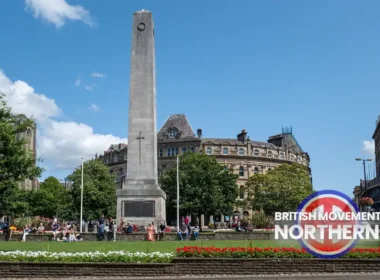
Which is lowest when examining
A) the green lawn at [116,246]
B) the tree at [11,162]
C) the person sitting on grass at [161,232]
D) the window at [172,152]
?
the green lawn at [116,246]

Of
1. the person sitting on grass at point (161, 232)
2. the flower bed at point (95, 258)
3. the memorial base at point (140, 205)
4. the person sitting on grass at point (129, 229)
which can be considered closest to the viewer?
the flower bed at point (95, 258)

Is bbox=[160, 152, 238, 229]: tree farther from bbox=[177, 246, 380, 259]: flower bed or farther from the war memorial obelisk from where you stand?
bbox=[177, 246, 380, 259]: flower bed

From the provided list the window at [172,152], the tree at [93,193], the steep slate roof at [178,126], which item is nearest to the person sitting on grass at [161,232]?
the tree at [93,193]

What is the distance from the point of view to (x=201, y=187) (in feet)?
236

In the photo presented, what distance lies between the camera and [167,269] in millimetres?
16812

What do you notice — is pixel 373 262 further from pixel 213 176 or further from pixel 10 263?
pixel 213 176

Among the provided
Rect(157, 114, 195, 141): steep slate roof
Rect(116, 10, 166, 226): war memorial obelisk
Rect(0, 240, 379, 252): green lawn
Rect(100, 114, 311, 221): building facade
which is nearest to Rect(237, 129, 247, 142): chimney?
Rect(100, 114, 311, 221): building facade

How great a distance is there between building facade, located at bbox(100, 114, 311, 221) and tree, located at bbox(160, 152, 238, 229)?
26747mm

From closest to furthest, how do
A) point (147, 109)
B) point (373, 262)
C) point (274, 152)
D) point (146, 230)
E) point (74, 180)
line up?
point (373, 262) < point (146, 230) < point (147, 109) < point (74, 180) < point (274, 152)

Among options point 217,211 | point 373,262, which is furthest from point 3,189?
point 217,211

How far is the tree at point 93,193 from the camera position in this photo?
222ft

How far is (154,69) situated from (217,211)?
41.4 metres

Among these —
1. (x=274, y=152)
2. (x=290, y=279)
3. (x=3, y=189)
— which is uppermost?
(x=274, y=152)

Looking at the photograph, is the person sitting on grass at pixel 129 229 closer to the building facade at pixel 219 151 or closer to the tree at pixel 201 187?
the tree at pixel 201 187
